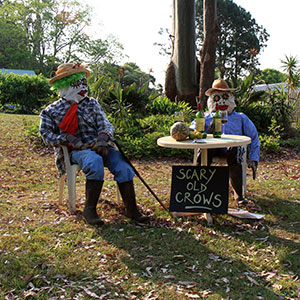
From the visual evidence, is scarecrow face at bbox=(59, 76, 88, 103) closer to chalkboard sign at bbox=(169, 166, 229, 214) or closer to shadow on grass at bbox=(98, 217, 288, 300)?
chalkboard sign at bbox=(169, 166, 229, 214)

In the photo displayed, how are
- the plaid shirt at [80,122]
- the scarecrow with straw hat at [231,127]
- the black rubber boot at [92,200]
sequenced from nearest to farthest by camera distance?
the black rubber boot at [92,200] → the plaid shirt at [80,122] → the scarecrow with straw hat at [231,127]

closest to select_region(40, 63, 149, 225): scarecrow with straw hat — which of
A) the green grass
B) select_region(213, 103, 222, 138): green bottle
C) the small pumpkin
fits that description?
the green grass

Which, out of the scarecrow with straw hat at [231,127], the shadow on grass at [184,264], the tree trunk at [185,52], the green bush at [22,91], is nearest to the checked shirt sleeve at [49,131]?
the shadow on grass at [184,264]

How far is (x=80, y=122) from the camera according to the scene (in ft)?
13.9

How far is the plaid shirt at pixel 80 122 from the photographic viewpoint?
4129 mm

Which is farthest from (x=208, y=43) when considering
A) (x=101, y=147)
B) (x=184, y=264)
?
(x=184, y=264)

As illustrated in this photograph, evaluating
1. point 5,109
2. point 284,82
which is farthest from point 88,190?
point 5,109

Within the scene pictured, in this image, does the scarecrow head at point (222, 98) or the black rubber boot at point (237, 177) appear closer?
the black rubber boot at point (237, 177)

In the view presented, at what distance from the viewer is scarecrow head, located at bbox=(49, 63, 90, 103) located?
13.9ft

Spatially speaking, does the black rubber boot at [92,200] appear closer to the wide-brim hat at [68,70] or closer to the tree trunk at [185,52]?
the wide-brim hat at [68,70]

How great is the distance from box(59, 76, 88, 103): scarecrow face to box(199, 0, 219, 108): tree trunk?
6.34 meters

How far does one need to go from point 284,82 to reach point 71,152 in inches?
368

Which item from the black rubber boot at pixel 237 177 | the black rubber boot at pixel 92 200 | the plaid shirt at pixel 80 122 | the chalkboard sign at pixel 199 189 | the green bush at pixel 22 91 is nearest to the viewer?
the black rubber boot at pixel 92 200

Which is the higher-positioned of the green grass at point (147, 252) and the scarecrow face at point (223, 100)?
the scarecrow face at point (223, 100)
